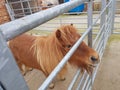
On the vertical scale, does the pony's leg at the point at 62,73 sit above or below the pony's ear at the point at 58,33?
below

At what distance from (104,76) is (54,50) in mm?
1063

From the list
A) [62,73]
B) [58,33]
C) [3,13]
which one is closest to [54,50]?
[58,33]

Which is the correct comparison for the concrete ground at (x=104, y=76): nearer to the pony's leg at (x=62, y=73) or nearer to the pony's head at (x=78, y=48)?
the pony's leg at (x=62, y=73)

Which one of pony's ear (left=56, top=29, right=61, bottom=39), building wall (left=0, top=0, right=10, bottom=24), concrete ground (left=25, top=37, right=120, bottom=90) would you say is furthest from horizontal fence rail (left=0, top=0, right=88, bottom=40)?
building wall (left=0, top=0, right=10, bottom=24)

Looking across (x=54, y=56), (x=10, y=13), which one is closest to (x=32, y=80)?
(x=54, y=56)

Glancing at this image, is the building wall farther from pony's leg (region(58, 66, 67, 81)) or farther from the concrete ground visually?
pony's leg (region(58, 66, 67, 81))

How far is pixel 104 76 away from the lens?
6.97ft

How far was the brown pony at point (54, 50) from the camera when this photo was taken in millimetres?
1211

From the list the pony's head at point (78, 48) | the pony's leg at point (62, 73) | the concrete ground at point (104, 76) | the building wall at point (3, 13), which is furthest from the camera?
the building wall at point (3, 13)

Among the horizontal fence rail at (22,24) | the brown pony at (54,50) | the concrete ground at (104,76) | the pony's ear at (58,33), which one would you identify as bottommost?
the concrete ground at (104,76)

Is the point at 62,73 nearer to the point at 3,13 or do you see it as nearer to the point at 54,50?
the point at 54,50

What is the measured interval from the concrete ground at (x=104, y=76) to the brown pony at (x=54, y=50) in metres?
0.21

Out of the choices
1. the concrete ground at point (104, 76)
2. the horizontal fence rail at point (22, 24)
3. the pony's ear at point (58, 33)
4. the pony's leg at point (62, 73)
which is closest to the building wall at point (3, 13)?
the concrete ground at point (104, 76)

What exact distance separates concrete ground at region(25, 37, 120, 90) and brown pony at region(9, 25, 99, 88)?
0.21 m
